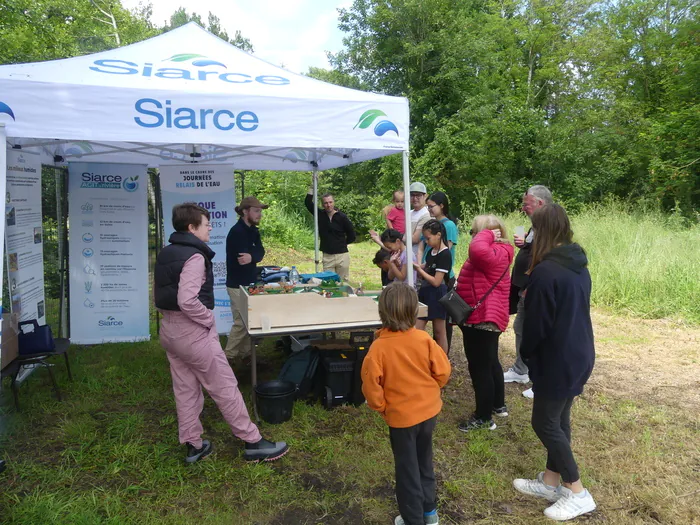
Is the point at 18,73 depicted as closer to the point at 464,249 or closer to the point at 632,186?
the point at 464,249

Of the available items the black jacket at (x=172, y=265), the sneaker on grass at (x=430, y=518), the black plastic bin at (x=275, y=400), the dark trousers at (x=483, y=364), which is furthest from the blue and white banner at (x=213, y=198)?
the sneaker on grass at (x=430, y=518)

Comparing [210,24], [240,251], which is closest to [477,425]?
[240,251]

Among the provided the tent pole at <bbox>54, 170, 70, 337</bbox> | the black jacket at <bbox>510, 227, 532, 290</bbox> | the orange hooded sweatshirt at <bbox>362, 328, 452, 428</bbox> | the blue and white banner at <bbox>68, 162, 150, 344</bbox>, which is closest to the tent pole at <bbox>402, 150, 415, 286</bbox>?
the black jacket at <bbox>510, 227, 532, 290</bbox>

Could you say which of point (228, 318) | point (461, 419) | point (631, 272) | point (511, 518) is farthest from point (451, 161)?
point (511, 518)

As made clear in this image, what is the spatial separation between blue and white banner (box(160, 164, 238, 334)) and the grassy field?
114cm

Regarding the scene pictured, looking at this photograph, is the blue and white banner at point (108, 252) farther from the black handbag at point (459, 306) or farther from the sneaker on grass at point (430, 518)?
the sneaker on grass at point (430, 518)

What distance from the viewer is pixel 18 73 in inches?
110

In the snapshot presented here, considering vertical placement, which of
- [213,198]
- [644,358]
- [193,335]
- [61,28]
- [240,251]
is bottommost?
[644,358]

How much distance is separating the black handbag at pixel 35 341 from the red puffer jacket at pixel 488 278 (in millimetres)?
3301

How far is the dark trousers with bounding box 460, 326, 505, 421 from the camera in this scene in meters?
3.21

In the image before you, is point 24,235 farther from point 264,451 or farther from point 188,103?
point 264,451

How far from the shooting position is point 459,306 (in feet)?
10.2

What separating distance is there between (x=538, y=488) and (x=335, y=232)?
4.25 m

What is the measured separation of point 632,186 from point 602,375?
16727mm
